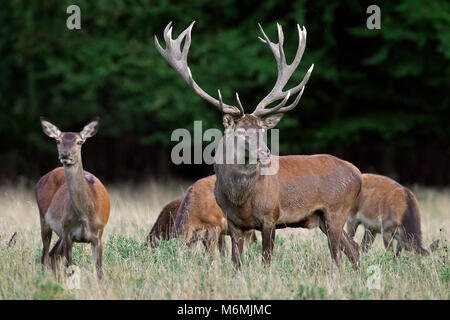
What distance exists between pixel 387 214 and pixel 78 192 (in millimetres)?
3917

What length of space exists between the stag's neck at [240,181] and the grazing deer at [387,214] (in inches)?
87.5

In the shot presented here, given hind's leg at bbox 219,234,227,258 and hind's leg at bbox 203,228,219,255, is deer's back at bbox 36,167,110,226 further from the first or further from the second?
hind's leg at bbox 219,234,227,258

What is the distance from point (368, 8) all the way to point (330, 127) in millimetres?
2719

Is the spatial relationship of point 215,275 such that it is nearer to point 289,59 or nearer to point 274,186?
point 274,186

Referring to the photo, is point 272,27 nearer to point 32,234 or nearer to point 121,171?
point 121,171

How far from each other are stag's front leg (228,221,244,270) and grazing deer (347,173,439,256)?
6.90 ft

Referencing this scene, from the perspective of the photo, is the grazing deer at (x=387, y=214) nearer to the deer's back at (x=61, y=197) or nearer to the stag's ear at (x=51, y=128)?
the deer's back at (x=61, y=197)

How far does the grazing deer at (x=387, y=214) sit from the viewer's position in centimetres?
819

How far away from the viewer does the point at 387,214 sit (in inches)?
336

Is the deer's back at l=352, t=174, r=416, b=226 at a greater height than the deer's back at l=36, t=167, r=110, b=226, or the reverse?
the deer's back at l=36, t=167, r=110, b=226

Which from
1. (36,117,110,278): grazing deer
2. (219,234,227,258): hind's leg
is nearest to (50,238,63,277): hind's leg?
(36,117,110,278): grazing deer

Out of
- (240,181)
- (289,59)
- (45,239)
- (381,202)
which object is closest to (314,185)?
(240,181)

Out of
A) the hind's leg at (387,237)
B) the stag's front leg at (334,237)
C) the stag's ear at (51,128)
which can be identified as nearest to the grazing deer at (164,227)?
the stag's ear at (51,128)

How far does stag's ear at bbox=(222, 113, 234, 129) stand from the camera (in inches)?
250
